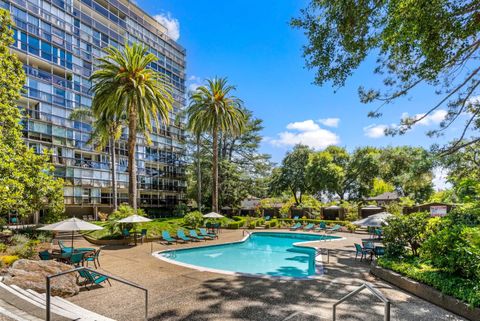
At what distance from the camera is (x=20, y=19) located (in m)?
30.1

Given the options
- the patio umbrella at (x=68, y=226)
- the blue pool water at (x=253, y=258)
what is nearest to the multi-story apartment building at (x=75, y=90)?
the patio umbrella at (x=68, y=226)

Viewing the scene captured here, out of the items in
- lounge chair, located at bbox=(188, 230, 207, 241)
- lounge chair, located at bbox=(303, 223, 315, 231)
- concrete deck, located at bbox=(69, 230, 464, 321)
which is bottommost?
lounge chair, located at bbox=(303, 223, 315, 231)

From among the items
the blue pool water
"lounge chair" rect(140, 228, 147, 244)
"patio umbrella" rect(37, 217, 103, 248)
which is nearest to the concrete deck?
"patio umbrella" rect(37, 217, 103, 248)

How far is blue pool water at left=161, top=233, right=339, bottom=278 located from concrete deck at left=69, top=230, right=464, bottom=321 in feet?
10.2

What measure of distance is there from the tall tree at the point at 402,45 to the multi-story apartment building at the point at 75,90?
27714 millimetres

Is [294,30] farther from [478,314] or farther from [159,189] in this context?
[159,189]

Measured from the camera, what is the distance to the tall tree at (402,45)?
634 centimetres

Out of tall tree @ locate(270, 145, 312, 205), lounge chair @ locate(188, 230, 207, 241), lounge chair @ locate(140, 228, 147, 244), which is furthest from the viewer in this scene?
tall tree @ locate(270, 145, 312, 205)

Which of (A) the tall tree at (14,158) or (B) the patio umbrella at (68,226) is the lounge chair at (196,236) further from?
(A) the tall tree at (14,158)

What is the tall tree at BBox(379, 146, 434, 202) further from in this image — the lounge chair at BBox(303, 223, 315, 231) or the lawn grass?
the lawn grass

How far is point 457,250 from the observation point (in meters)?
7.30

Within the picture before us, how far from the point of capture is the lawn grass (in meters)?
6.57

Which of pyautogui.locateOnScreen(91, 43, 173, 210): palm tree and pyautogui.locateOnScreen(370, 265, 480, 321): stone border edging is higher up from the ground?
pyautogui.locateOnScreen(91, 43, 173, 210): palm tree

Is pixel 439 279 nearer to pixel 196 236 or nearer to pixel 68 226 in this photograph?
pixel 68 226
